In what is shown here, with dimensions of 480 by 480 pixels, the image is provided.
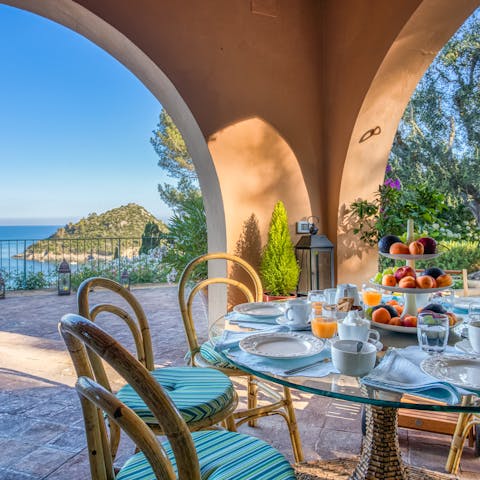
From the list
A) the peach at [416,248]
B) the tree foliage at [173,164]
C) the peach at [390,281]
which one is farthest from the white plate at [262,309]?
the tree foliage at [173,164]

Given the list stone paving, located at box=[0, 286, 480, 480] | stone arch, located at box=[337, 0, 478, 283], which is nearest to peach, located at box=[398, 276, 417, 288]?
stone paving, located at box=[0, 286, 480, 480]

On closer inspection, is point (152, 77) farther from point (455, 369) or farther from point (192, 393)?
point (455, 369)

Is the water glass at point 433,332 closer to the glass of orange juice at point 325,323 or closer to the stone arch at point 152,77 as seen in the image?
the glass of orange juice at point 325,323

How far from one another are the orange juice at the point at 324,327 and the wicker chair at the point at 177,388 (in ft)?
1.38

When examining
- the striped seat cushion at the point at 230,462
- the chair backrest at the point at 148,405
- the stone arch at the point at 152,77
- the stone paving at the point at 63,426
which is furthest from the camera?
the stone arch at the point at 152,77

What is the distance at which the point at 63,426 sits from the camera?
7.53ft

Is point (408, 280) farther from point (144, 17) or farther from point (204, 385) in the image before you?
point (144, 17)

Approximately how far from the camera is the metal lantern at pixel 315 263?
334 centimetres

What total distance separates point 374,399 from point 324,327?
1.42ft

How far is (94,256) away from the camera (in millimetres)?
8758

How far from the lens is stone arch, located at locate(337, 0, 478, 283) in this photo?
290 cm

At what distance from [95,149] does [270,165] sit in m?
12.5

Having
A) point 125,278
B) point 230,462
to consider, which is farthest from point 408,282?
point 125,278

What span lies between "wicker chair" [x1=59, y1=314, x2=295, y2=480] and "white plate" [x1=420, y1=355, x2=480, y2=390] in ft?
1.49
